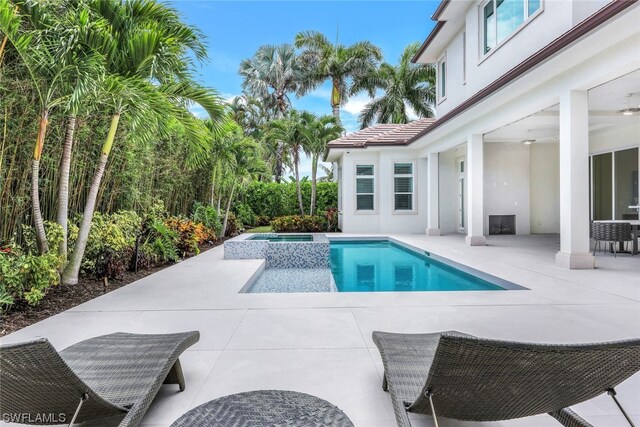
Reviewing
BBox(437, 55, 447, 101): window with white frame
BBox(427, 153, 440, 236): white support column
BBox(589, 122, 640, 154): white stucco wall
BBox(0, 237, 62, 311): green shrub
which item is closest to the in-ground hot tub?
BBox(0, 237, 62, 311): green shrub

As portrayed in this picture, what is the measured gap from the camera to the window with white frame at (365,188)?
1520 cm

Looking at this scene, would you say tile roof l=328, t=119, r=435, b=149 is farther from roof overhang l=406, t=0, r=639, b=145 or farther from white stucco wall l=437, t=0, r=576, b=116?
roof overhang l=406, t=0, r=639, b=145

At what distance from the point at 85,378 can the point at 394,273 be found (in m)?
6.55

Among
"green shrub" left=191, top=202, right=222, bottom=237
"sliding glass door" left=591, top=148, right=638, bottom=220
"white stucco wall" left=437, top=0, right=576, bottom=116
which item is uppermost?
"white stucco wall" left=437, top=0, right=576, bottom=116

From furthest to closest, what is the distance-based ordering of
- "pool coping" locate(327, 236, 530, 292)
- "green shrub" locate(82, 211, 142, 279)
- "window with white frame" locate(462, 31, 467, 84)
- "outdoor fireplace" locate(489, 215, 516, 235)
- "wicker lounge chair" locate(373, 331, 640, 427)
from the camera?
"outdoor fireplace" locate(489, 215, 516, 235) → "window with white frame" locate(462, 31, 467, 84) → "green shrub" locate(82, 211, 142, 279) → "pool coping" locate(327, 236, 530, 292) → "wicker lounge chair" locate(373, 331, 640, 427)

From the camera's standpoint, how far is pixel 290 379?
8.58 ft

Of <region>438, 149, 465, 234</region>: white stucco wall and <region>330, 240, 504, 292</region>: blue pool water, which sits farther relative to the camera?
<region>438, 149, 465, 234</region>: white stucco wall

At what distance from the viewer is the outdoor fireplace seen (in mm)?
13781

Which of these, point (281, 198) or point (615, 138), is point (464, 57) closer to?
point (615, 138)

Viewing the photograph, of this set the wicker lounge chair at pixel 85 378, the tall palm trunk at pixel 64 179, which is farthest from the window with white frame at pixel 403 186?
the wicker lounge chair at pixel 85 378

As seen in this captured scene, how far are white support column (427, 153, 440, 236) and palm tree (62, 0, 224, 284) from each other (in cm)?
975

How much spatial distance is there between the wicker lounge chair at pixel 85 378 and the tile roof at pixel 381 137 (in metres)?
12.8

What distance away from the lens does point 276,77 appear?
25.9 m

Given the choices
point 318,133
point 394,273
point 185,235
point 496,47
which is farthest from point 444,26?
point 185,235
